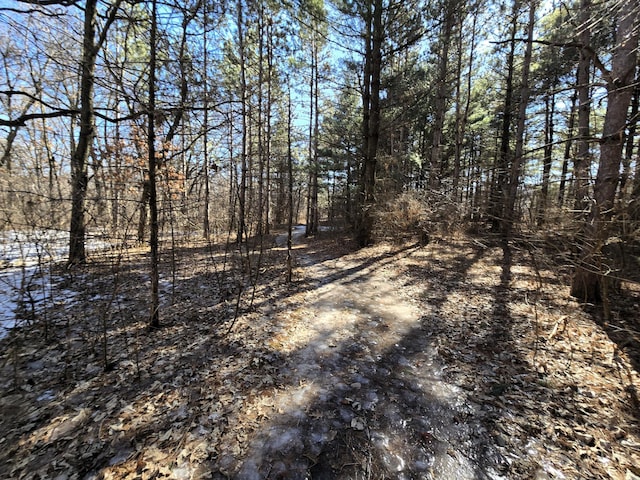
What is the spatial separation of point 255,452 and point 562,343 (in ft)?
13.6

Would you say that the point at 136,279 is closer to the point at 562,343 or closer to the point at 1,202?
the point at 1,202

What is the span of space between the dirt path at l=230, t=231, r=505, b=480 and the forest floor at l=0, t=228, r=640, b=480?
0.6 inches

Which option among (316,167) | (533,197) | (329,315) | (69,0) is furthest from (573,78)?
(69,0)

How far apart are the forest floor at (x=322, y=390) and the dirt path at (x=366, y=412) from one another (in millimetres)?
15

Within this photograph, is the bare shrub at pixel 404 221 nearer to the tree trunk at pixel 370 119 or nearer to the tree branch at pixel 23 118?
the tree trunk at pixel 370 119

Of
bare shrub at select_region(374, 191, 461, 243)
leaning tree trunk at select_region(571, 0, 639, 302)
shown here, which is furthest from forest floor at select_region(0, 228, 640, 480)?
bare shrub at select_region(374, 191, 461, 243)

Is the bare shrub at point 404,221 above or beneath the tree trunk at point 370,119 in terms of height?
beneath

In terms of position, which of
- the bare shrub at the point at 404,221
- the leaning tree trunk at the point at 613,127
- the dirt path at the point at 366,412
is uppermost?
the leaning tree trunk at the point at 613,127

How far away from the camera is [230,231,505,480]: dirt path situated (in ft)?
6.48

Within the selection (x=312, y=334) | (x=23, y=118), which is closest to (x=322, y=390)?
(x=312, y=334)

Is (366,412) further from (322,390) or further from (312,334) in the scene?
(312,334)

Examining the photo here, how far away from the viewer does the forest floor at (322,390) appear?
199 cm

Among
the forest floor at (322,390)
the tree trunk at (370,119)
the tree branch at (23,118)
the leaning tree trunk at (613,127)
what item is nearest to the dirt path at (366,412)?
the forest floor at (322,390)

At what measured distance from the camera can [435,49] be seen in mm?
9203
